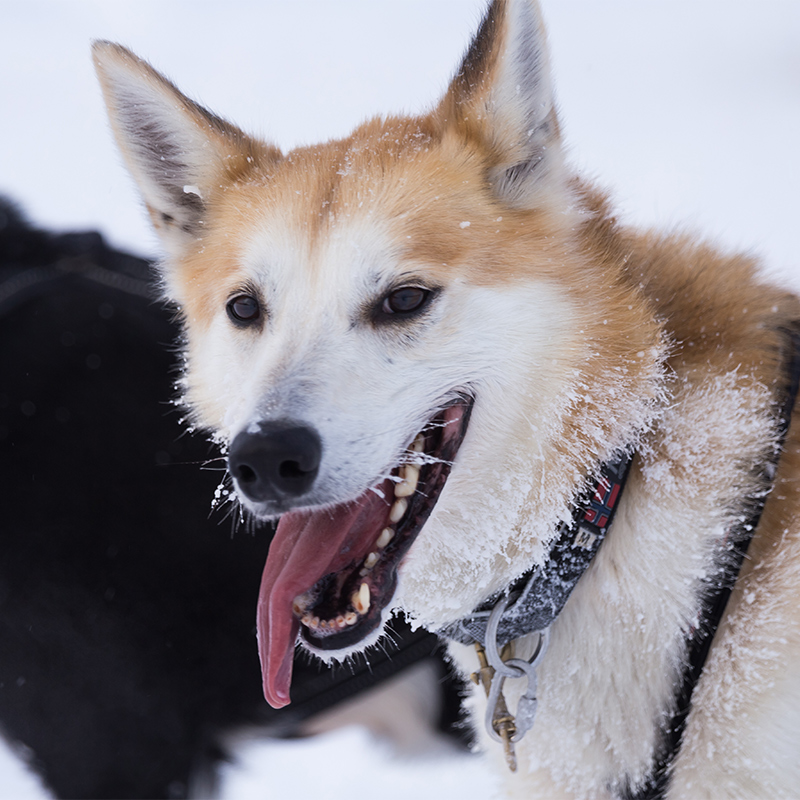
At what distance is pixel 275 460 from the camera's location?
1.23 metres

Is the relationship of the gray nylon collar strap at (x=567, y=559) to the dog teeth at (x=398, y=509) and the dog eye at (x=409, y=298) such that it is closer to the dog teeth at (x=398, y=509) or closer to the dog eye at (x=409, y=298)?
the dog teeth at (x=398, y=509)

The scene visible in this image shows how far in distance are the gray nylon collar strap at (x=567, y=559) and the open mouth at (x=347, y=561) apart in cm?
25

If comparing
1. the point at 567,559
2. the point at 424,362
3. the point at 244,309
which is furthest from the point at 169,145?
the point at 567,559

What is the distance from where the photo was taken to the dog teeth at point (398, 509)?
55.3 inches

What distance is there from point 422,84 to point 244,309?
10.5 ft

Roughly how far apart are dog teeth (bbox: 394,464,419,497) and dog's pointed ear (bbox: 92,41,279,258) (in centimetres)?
94

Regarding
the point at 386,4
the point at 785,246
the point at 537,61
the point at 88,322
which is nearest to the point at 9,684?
the point at 88,322

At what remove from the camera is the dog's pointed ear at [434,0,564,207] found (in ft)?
4.79

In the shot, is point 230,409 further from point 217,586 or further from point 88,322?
Answer: point 88,322

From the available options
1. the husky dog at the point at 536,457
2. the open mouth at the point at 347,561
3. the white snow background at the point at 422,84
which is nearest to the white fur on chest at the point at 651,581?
the husky dog at the point at 536,457

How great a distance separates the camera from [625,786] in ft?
4.83

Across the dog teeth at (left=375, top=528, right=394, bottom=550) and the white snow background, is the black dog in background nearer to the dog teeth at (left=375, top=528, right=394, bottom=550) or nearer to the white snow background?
the dog teeth at (left=375, top=528, right=394, bottom=550)

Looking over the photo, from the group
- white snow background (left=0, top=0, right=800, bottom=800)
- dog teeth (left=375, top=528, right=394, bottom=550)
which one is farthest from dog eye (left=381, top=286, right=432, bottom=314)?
white snow background (left=0, top=0, right=800, bottom=800)

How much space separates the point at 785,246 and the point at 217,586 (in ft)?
9.45
